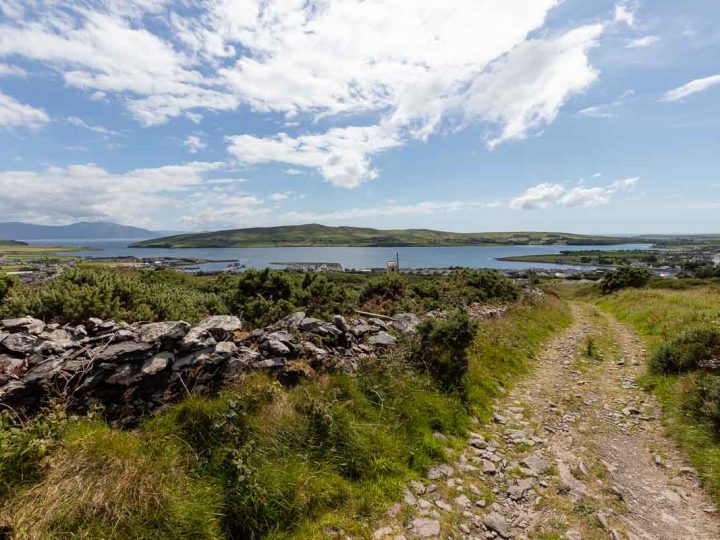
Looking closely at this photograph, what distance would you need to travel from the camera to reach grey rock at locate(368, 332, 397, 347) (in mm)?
8172

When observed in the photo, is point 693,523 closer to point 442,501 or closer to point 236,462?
point 442,501

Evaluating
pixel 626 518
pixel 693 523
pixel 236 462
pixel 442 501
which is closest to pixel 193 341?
pixel 236 462

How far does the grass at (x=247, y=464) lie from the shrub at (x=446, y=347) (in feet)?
4.39

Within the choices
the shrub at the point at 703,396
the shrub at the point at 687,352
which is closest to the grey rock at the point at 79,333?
the shrub at the point at 703,396

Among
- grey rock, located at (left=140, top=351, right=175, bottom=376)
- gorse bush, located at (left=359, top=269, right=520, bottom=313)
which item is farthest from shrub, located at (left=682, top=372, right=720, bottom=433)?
grey rock, located at (left=140, top=351, right=175, bottom=376)

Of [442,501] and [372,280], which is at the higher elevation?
[372,280]

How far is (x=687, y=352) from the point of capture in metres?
8.70

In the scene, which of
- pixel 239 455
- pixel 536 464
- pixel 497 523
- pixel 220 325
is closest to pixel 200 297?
pixel 220 325

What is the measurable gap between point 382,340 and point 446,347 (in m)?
1.65

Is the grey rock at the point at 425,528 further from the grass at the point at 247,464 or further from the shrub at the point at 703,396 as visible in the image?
the shrub at the point at 703,396

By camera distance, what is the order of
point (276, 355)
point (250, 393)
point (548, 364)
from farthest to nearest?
point (548, 364), point (276, 355), point (250, 393)

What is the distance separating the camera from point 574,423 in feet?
23.2

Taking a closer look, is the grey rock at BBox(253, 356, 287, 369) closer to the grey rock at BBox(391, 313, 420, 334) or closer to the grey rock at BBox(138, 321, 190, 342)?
the grey rock at BBox(138, 321, 190, 342)

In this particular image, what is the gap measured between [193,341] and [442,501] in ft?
15.3
